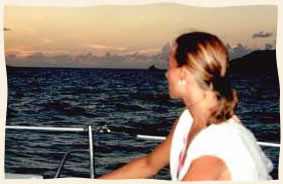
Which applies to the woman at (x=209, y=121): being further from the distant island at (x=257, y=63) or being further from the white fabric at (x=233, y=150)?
the distant island at (x=257, y=63)

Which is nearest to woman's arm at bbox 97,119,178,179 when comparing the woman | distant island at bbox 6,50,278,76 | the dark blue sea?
the woman

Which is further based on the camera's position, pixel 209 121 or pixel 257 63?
pixel 257 63

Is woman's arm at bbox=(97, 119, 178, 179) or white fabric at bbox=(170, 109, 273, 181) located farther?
woman's arm at bbox=(97, 119, 178, 179)

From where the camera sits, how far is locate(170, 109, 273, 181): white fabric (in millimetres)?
645

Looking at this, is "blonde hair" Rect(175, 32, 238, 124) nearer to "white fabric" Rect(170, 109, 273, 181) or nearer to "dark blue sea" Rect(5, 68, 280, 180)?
"white fabric" Rect(170, 109, 273, 181)

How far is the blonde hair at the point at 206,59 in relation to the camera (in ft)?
2.16

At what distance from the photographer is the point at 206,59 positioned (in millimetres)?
656

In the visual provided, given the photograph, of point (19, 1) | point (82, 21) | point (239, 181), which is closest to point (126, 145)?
point (82, 21)

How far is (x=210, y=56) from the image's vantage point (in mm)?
656

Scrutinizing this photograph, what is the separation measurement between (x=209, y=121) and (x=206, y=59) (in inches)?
4.0

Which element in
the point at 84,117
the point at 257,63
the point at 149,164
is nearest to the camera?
the point at 149,164

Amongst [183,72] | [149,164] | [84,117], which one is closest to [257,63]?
[149,164]

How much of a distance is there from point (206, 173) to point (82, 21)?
40.9 inches

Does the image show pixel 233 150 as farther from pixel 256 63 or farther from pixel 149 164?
pixel 256 63
